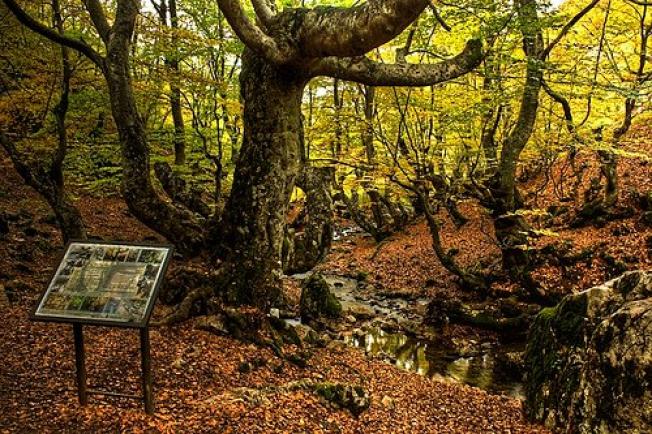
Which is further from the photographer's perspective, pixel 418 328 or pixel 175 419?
pixel 418 328

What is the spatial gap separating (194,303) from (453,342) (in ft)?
20.8

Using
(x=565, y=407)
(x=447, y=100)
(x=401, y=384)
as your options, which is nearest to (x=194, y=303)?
(x=401, y=384)

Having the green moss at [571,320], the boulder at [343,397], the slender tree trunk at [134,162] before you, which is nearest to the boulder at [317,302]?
the slender tree trunk at [134,162]

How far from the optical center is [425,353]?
9984mm

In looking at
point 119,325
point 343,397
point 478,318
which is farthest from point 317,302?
point 119,325

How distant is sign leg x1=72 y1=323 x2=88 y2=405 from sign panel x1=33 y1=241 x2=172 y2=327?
31 centimetres

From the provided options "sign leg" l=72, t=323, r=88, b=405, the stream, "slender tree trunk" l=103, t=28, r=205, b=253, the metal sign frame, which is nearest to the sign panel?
the metal sign frame

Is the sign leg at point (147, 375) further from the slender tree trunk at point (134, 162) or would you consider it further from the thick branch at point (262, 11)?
the thick branch at point (262, 11)

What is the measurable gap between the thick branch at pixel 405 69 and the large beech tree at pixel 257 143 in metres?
0.01

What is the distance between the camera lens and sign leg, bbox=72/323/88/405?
172 inches

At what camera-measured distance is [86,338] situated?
6453mm

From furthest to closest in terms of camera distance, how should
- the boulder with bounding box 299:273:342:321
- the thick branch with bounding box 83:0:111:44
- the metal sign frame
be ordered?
the boulder with bounding box 299:273:342:321 < the thick branch with bounding box 83:0:111:44 < the metal sign frame

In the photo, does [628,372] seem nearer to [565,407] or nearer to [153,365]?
[565,407]

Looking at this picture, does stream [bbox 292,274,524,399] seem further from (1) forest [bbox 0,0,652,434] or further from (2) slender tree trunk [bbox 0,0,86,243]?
(2) slender tree trunk [bbox 0,0,86,243]
